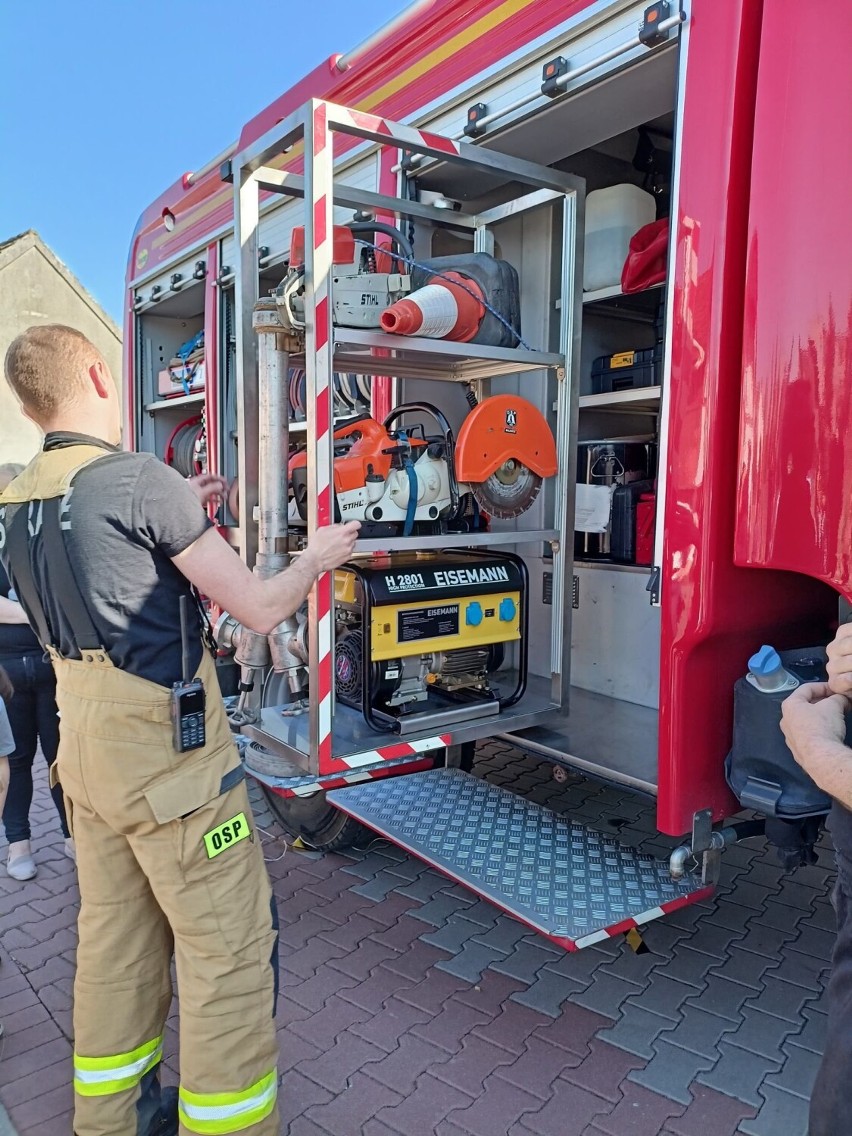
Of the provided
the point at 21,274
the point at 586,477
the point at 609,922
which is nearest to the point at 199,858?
the point at 609,922

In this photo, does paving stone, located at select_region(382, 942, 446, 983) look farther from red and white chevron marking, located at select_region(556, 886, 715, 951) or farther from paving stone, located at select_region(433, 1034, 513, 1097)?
red and white chevron marking, located at select_region(556, 886, 715, 951)

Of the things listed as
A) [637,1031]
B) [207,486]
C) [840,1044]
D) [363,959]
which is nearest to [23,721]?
[207,486]

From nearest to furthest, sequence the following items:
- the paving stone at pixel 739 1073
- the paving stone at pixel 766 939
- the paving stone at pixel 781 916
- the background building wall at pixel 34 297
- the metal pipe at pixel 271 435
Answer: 1. the paving stone at pixel 739 1073
2. the metal pipe at pixel 271 435
3. the paving stone at pixel 766 939
4. the paving stone at pixel 781 916
5. the background building wall at pixel 34 297

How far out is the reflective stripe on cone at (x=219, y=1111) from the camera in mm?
1810

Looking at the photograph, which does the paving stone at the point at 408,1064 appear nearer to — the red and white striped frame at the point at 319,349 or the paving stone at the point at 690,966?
the paving stone at the point at 690,966

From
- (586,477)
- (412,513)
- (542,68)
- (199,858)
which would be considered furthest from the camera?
(586,477)

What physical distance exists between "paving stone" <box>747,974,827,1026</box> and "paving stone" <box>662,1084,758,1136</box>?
0.43 meters

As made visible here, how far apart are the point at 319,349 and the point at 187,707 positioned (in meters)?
1.08

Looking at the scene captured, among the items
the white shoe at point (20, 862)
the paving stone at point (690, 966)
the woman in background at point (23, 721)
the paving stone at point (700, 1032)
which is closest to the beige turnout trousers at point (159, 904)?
the paving stone at point (700, 1032)

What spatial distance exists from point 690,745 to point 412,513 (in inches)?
44.5

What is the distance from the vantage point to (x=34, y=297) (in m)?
20.6

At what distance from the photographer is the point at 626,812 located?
4051 millimetres

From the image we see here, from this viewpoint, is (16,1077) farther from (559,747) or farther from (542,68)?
(542,68)

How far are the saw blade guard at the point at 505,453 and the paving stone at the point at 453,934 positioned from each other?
1.48m
